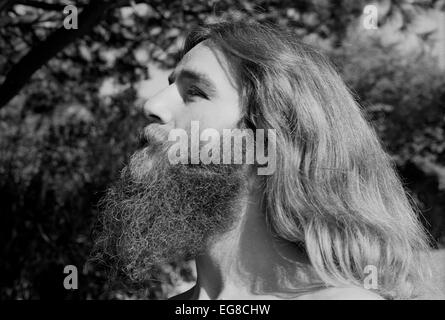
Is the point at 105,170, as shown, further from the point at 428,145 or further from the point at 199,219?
the point at 428,145

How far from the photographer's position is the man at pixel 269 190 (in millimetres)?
1788

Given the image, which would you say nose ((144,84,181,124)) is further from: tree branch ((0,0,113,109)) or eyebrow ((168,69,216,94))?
tree branch ((0,0,113,109))

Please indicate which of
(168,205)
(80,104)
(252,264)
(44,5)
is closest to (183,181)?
(168,205)

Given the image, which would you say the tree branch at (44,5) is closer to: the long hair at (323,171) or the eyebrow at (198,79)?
the long hair at (323,171)

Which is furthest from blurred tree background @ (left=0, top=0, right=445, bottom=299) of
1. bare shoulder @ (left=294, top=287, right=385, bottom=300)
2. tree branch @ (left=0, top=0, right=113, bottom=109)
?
bare shoulder @ (left=294, top=287, right=385, bottom=300)

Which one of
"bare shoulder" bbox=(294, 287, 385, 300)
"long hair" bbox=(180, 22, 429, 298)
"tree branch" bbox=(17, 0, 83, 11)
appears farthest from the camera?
"tree branch" bbox=(17, 0, 83, 11)

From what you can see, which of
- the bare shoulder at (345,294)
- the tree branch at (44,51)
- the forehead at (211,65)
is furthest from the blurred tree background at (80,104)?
the bare shoulder at (345,294)

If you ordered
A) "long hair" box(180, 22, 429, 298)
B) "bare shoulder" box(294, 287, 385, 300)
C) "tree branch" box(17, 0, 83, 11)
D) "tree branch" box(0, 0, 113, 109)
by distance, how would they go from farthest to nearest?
"tree branch" box(17, 0, 83, 11) < "tree branch" box(0, 0, 113, 109) < "long hair" box(180, 22, 429, 298) < "bare shoulder" box(294, 287, 385, 300)

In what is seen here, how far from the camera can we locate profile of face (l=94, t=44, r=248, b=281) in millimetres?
1895
